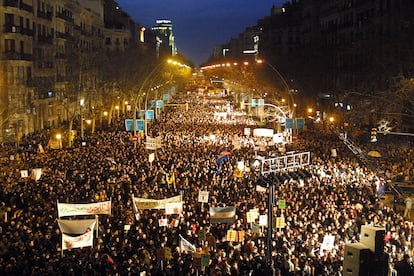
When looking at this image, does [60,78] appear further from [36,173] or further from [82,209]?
[82,209]

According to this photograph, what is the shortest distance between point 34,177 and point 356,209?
12.9m

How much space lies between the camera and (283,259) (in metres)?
17.0

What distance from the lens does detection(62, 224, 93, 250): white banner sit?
16859 millimetres

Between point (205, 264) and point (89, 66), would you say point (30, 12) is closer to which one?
point (89, 66)

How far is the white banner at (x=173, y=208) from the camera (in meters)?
20.2

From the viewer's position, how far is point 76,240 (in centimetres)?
1692

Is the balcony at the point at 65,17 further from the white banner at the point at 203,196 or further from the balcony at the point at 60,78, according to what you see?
the white banner at the point at 203,196

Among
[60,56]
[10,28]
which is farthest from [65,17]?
[10,28]

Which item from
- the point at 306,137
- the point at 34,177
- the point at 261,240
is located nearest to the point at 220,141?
the point at 306,137

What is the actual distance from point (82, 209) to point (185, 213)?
3.69 metres

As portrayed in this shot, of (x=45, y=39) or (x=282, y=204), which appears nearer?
(x=282, y=204)

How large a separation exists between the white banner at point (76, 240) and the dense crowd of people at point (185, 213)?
275mm

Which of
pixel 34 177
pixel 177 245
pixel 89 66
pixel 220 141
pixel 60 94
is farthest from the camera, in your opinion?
pixel 89 66

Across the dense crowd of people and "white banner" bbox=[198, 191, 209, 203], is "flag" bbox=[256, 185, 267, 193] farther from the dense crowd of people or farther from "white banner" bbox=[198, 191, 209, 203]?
"white banner" bbox=[198, 191, 209, 203]
